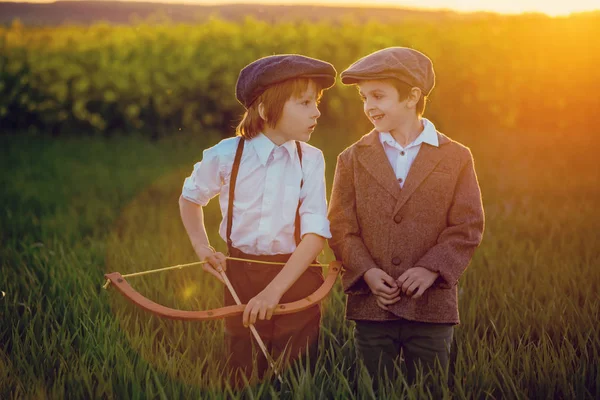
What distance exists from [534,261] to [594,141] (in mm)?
5407

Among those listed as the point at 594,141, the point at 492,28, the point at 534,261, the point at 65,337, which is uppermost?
the point at 492,28

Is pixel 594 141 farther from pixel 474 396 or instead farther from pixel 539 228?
pixel 474 396

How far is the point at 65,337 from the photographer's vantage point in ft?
10.7

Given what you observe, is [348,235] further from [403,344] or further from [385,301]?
[403,344]

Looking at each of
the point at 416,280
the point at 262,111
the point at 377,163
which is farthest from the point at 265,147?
the point at 416,280

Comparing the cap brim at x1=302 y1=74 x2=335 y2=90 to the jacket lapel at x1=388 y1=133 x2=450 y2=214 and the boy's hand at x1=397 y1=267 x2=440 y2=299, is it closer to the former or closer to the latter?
the jacket lapel at x1=388 y1=133 x2=450 y2=214

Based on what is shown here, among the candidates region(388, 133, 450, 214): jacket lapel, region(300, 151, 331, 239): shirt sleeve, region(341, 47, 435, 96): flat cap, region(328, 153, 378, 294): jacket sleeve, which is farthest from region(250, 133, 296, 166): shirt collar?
region(388, 133, 450, 214): jacket lapel

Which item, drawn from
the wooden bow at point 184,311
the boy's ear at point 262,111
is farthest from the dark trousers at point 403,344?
the boy's ear at point 262,111

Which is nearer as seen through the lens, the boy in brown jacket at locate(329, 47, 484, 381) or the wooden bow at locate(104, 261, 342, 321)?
the wooden bow at locate(104, 261, 342, 321)

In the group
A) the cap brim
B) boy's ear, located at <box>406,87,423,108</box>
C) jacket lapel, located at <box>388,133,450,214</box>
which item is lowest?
jacket lapel, located at <box>388,133,450,214</box>

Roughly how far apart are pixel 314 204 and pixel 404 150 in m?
0.41

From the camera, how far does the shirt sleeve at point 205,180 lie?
2.77m

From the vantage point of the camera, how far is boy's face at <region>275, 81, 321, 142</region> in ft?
8.69

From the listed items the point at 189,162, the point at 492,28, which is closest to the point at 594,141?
the point at 492,28
